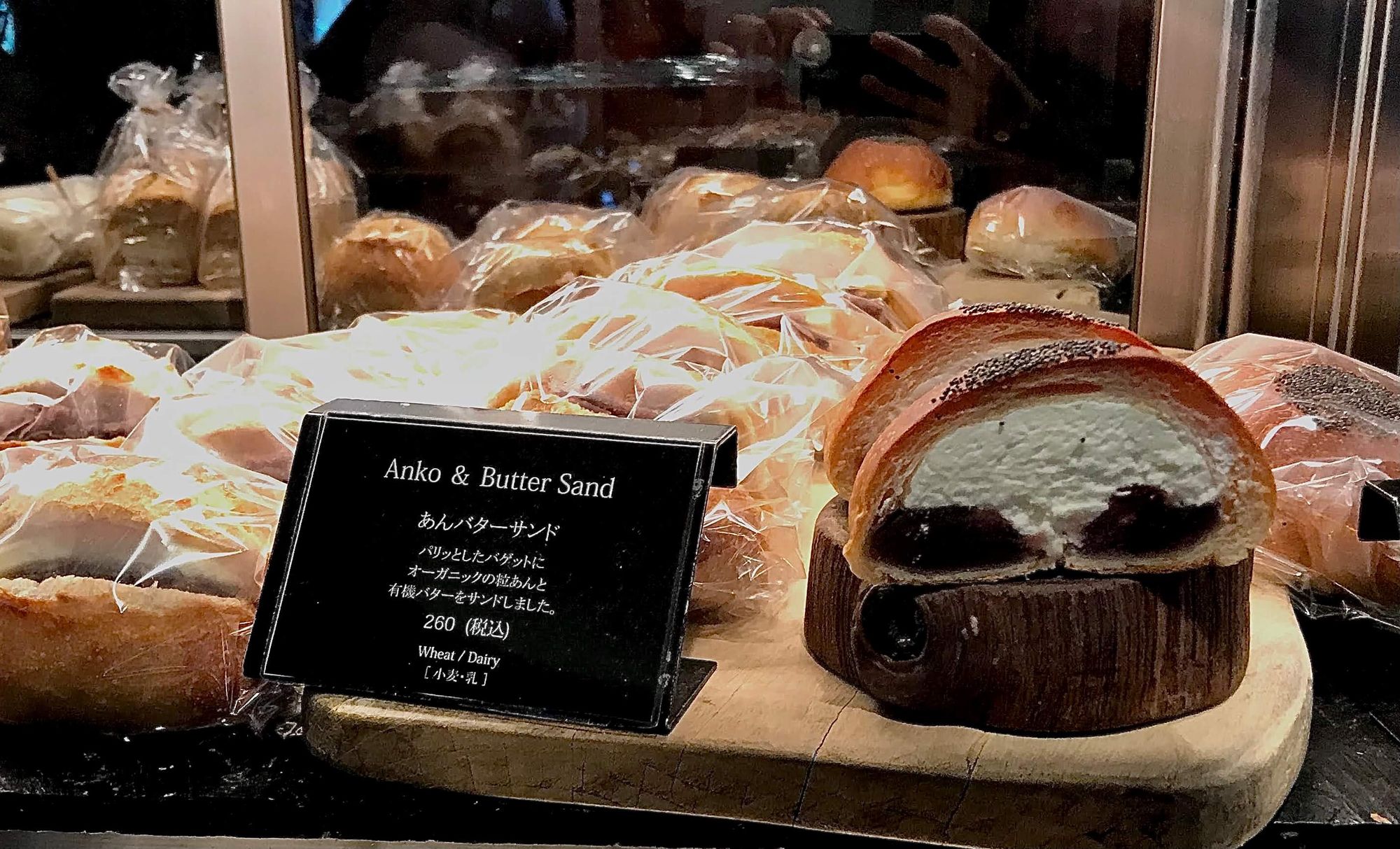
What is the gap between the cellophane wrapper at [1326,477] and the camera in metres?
1.02

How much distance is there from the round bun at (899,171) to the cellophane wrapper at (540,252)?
34 cm

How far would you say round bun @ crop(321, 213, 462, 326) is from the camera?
1.80 meters

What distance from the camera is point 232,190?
6.06ft

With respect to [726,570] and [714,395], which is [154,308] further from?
[726,570]

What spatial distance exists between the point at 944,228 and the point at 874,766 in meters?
1.28

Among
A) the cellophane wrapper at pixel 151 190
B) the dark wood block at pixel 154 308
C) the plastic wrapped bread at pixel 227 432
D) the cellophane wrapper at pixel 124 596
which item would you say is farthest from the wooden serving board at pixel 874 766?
the cellophane wrapper at pixel 151 190

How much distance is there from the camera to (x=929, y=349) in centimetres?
93

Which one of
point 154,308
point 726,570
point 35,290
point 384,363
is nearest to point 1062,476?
point 726,570

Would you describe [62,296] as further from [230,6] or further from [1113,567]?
[1113,567]

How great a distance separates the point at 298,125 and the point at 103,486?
2.81 feet

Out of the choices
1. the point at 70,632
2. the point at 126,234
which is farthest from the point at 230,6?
the point at 70,632

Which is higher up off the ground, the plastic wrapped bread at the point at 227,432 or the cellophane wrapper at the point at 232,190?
the cellophane wrapper at the point at 232,190

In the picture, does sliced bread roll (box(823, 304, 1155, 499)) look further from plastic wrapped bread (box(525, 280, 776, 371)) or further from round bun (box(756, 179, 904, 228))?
round bun (box(756, 179, 904, 228))

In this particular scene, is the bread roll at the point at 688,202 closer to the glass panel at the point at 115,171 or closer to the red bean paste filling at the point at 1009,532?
the glass panel at the point at 115,171
